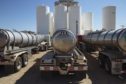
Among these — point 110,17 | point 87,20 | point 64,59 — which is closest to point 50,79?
point 64,59

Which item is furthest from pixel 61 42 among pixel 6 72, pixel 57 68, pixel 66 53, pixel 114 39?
pixel 6 72

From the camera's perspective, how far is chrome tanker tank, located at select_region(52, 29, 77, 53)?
407 inches

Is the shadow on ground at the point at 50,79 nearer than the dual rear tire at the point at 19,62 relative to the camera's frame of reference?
Yes

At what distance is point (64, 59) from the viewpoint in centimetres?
1007

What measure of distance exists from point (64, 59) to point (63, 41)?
922mm

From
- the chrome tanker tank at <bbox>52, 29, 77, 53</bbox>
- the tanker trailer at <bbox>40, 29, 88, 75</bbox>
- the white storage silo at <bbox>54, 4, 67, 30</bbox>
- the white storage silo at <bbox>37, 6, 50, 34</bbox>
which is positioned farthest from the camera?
the white storage silo at <bbox>54, 4, 67, 30</bbox>

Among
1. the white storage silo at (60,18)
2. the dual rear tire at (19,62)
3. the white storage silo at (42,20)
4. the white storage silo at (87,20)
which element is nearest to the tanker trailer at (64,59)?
the dual rear tire at (19,62)

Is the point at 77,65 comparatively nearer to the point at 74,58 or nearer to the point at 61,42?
the point at 74,58

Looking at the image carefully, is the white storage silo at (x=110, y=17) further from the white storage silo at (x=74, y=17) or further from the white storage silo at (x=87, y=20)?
the white storage silo at (x=87, y=20)

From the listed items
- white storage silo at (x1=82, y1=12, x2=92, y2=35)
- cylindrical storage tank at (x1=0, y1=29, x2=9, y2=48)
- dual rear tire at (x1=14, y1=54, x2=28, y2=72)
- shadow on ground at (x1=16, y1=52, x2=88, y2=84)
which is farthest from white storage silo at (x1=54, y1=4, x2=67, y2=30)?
shadow on ground at (x1=16, y1=52, x2=88, y2=84)

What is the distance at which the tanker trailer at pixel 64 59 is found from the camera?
9.59 metres

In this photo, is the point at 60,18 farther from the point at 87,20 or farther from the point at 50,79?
the point at 50,79

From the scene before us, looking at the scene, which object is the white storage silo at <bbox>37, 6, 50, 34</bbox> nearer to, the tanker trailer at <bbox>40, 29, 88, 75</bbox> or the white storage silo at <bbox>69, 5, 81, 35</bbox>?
the white storage silo at <bbox>69, 5, 81, 35</bbox>

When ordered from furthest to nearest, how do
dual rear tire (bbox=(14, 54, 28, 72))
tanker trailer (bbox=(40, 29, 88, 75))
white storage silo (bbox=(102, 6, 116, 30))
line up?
white storage silo (bbox=(102, 6, 116, 30))
dual rear tire (bbox=(14, 54, 28, 72))
tanker trailer (bbox=(40, 29, 88, 75))
